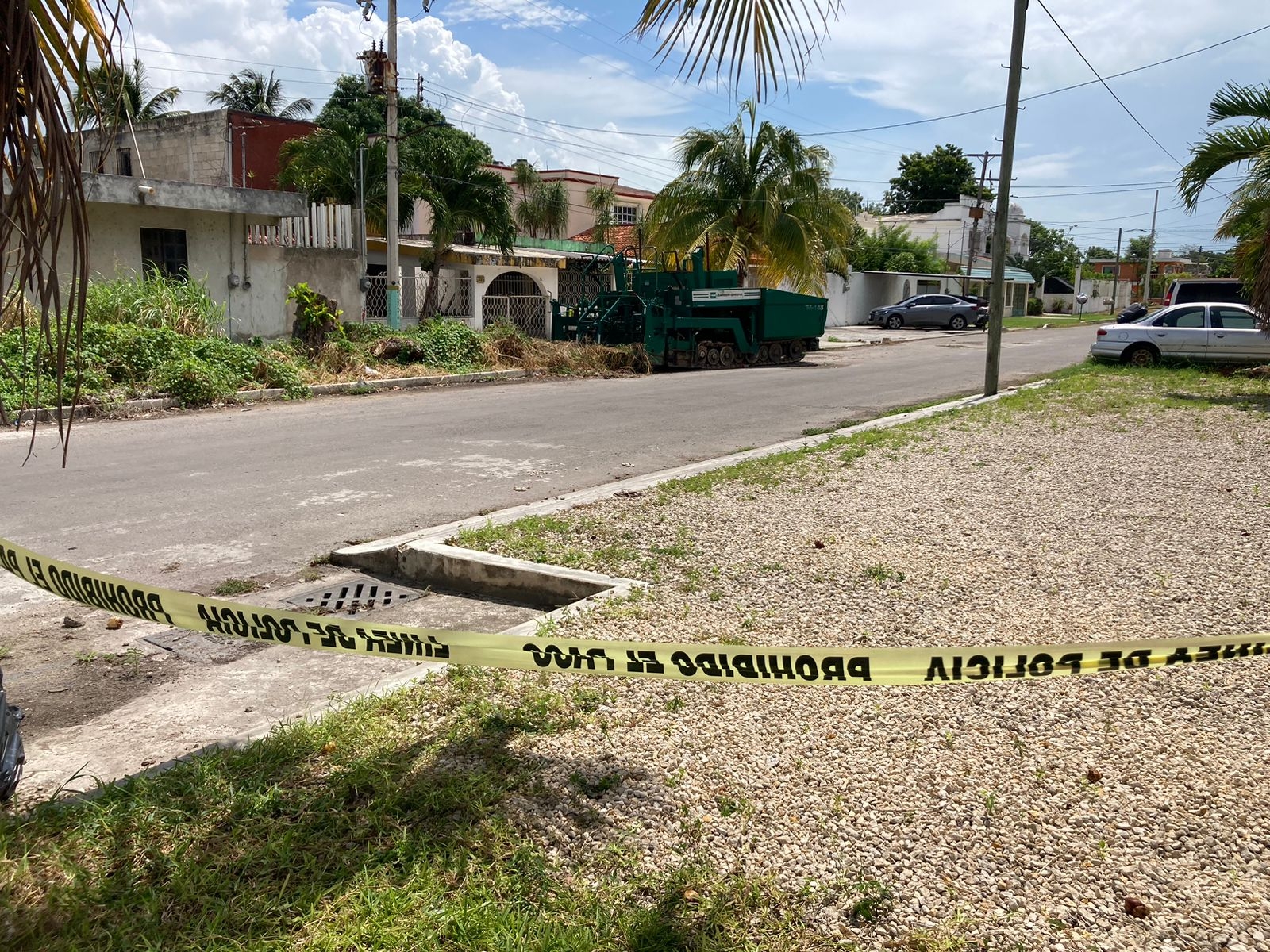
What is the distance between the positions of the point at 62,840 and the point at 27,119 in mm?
1995

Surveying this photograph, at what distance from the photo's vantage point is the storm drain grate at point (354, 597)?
5.58 meters

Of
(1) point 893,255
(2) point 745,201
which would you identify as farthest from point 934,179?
(2) point 745,201

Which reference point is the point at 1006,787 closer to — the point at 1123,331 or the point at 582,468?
the point at 582,468

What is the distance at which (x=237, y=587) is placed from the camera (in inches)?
230

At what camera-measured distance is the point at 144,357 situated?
14062 mm

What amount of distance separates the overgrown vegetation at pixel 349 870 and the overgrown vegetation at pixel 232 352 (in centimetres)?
898

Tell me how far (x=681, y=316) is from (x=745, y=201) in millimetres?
8020

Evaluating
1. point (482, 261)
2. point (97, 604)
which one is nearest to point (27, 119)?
point (97, 604)

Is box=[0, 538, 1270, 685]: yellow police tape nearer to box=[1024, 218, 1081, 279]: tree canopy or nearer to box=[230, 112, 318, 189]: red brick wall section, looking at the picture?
box=[230, 112, 318, 189]: red brick wall section

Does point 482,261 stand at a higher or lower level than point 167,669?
higher

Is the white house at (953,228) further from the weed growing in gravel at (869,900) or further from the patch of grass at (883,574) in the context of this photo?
the weed growing in gravel at (869,900)

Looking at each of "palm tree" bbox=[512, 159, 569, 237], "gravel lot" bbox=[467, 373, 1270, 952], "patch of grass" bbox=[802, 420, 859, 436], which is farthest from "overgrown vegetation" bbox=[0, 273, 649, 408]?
"palm tree" bbox=[512, 159, 569, 237]

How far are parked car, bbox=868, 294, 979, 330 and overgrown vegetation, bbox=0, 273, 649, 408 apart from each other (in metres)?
25.5

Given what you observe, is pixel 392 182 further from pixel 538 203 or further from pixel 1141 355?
pixel 538 203
